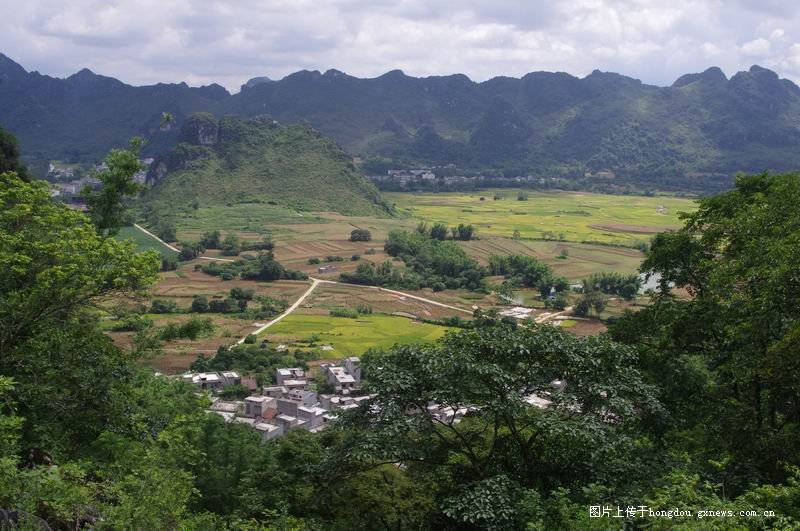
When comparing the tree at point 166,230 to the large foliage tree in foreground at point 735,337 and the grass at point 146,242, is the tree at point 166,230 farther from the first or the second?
the large foliage tree in foreground at point 735,337

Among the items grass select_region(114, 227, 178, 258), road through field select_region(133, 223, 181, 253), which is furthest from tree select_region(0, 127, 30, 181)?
road through field select_region(133, 223, 181, 253)

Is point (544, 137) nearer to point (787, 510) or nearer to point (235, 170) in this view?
point (235, 170)

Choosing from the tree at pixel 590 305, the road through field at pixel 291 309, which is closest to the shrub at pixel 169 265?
the road through field at pixel 291 309

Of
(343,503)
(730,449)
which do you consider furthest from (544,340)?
(343,503)

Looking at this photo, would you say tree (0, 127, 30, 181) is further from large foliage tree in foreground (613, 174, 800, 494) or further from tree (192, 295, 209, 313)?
large foliage tree in foreground (613, 174, 800, 494)

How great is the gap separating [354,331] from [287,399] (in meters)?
11.7

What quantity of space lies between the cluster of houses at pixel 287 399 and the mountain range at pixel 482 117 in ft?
335

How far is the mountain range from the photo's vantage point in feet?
439

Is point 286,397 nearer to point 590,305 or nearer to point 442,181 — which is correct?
point 590,305

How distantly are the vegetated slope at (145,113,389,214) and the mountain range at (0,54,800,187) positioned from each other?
29.3m

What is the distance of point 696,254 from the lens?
12641 millimetres

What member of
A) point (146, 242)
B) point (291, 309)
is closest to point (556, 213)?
point (146, 242)

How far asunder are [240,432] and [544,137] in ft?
511

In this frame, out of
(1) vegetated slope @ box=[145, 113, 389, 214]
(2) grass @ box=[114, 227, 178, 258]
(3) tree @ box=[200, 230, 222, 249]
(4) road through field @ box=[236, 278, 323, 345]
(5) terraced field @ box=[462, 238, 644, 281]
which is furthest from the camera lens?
(1) vegetated slope @ box=[145, 113, 389, 214]
